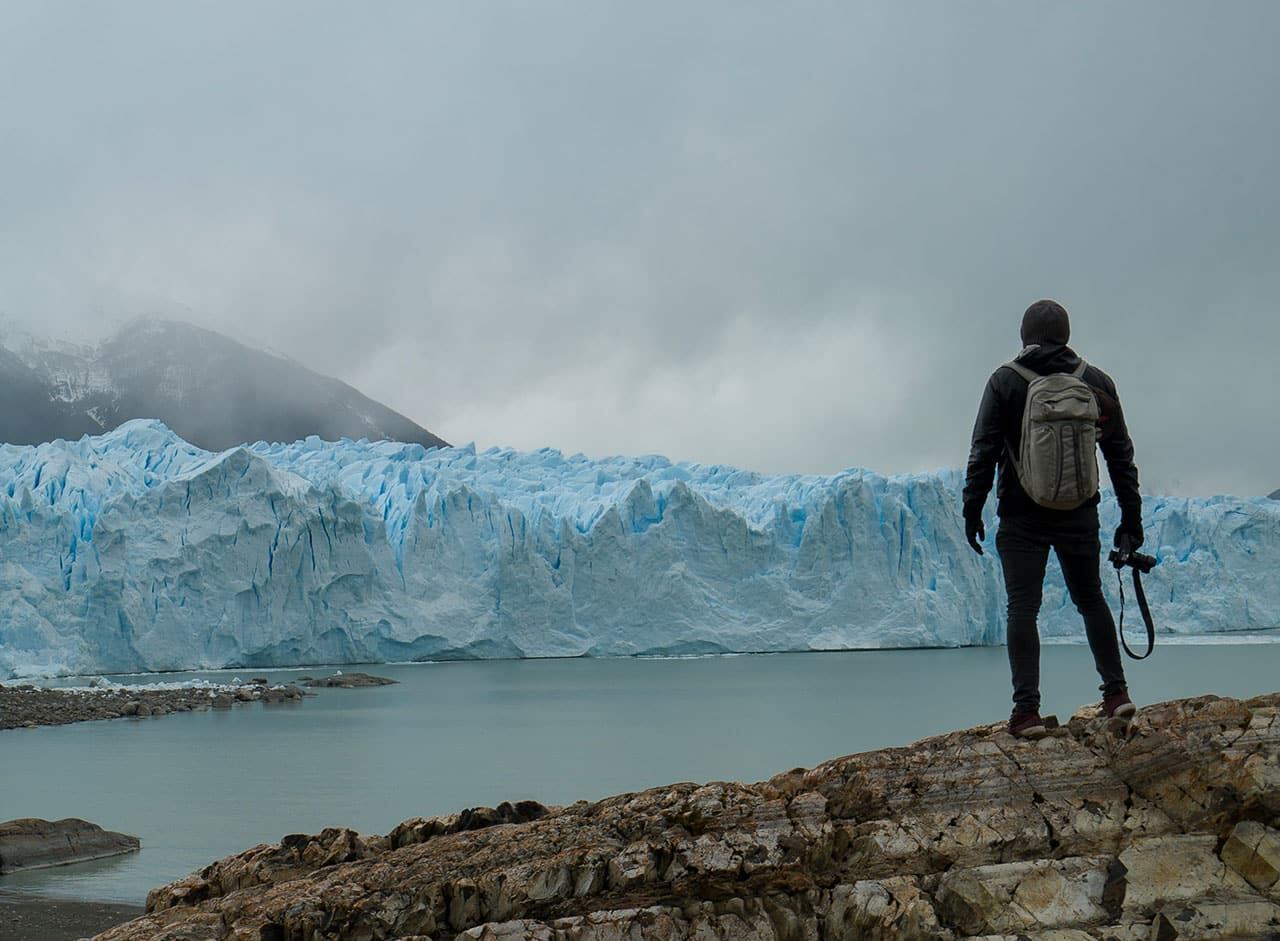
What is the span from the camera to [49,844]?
27.3 feet

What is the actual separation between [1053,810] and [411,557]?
2779 centimetres

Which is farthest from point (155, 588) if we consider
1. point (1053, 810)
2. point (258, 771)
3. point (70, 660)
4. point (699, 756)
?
point (1053, 810)

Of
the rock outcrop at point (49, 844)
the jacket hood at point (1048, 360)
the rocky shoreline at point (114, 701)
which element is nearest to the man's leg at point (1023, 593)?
the jacket hood at point (1048, 360)

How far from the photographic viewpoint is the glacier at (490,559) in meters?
25.9

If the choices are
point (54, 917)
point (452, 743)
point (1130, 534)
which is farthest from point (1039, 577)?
point (452, 743)

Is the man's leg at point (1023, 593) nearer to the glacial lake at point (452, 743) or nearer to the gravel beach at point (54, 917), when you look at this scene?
the gravel beach at point (54, 917)

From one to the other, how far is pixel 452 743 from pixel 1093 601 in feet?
49.2

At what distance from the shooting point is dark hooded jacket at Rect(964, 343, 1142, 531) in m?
3.19

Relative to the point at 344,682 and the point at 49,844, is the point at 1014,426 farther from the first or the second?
the point at 344,682

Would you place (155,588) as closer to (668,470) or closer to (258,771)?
(258,771)

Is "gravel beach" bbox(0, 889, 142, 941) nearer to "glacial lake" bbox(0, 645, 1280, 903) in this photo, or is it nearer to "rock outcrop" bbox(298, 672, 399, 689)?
"glacial lake" bbox(0, 645, 1280, 903)

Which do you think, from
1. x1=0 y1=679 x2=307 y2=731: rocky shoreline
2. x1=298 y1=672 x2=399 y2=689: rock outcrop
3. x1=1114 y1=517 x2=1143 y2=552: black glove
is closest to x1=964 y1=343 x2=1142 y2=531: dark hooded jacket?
x1=1114 y1=517 x2=1143 y2=552: black glove

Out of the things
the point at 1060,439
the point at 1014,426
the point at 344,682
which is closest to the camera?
the point at 1060,439

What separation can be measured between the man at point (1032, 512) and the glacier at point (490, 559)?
24.7 m
